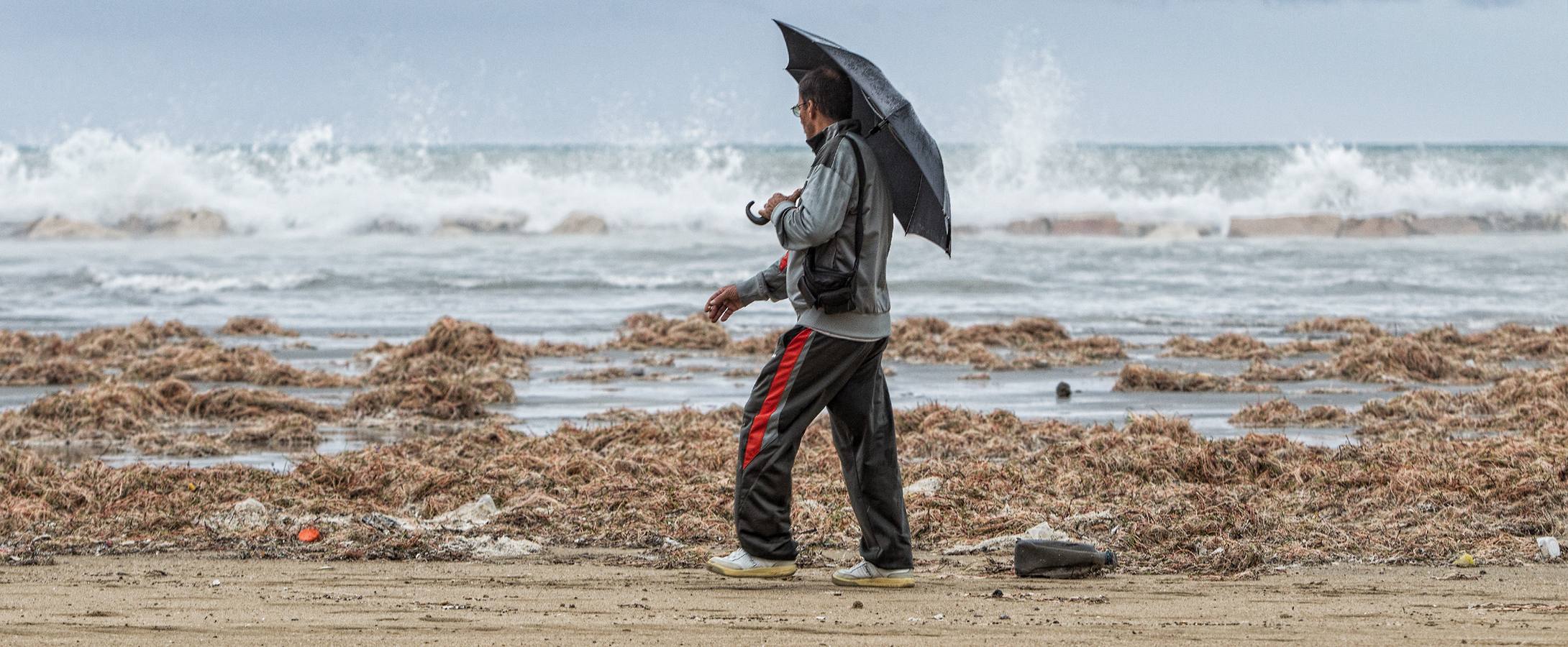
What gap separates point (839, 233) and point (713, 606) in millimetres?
1311

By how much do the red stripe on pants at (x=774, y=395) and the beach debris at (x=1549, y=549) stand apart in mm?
3145

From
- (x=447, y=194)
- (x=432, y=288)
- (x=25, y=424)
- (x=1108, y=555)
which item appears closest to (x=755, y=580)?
(x=1108, y=555)

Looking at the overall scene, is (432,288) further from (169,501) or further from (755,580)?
(755,580)

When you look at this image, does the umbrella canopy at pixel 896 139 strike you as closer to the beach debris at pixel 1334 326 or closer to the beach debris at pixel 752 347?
the beach debris at pixel 752 347

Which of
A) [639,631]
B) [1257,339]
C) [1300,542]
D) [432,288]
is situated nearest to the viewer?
[639,631]

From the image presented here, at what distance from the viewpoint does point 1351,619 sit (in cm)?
503

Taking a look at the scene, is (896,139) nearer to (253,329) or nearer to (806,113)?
(806,113)

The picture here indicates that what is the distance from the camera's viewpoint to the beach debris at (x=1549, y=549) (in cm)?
620

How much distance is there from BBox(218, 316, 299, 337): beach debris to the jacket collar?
13.5m

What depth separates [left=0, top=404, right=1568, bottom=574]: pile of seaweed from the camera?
6535 millimetres

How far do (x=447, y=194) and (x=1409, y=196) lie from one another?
29.2 m

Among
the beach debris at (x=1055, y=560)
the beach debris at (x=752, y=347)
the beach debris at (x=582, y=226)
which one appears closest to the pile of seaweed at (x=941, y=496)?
the beach debris at (x=1055, y=560)

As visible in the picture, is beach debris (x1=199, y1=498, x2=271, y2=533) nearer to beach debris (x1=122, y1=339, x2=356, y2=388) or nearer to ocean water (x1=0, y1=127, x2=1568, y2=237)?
beach debris (x1=122, y1=339, x2=356, y2=388)

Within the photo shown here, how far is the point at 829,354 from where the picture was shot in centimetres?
533
